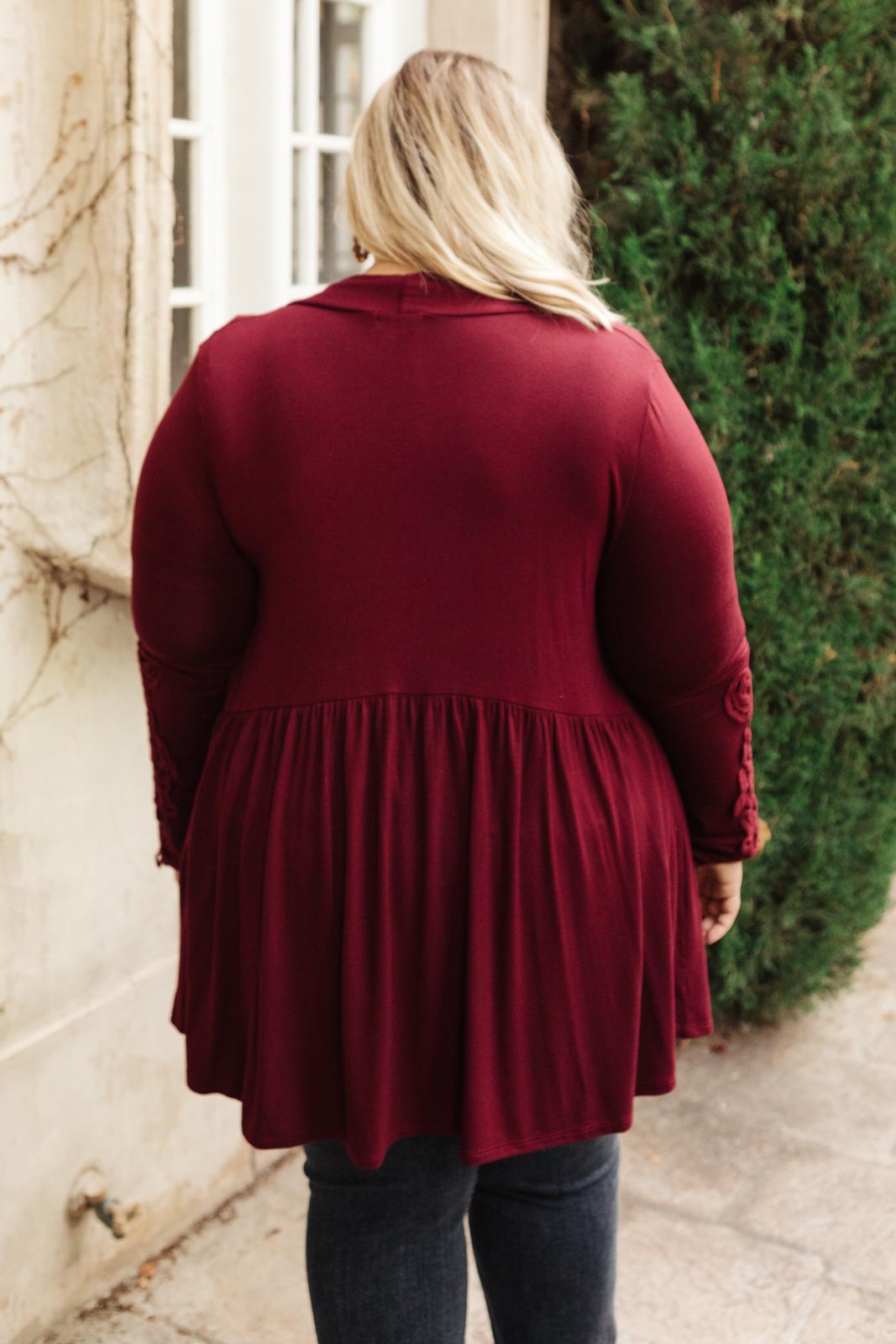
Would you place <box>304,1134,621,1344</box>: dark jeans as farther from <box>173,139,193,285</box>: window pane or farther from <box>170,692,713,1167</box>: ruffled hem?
<box>173,139,193,285</box>: window pane

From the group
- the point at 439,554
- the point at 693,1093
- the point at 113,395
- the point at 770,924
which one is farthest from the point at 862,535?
the point at 439,554

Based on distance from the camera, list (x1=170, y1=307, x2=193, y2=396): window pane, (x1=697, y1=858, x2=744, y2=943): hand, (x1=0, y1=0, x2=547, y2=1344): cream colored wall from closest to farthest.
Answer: (x1=697, y1=858, x2=744, y2=943): hand, (x1=0, y1=0, x2=547, y2=1344): cream colored wall, (x1=170, y1=307, x2=193, y2=396): window pane

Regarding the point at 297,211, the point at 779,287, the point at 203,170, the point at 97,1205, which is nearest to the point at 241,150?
the point at 203,170

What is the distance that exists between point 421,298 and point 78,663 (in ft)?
3.81

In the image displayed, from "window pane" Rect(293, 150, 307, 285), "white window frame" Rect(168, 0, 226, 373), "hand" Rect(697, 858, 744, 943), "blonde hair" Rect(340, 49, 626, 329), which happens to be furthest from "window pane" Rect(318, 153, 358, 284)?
"hand" Rect(697, 858, 744, 943)

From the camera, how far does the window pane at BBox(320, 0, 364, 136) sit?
3023mm

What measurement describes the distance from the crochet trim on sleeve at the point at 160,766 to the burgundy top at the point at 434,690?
0.12 metres

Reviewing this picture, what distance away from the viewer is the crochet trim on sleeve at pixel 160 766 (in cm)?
188

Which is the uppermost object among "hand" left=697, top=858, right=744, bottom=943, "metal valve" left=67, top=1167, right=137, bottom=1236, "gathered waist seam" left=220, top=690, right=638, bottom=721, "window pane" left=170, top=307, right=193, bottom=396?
"window pane" left=170, top=307, right=193, bottom=396

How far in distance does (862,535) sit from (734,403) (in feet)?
1.52

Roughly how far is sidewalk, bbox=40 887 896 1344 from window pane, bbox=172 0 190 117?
2.19 meters

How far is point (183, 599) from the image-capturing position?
5.72 ft

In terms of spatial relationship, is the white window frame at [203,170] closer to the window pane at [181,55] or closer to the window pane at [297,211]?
the window pane at [181,55]

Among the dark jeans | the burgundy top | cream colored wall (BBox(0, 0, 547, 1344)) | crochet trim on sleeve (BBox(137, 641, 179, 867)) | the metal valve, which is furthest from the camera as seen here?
the metal valve
